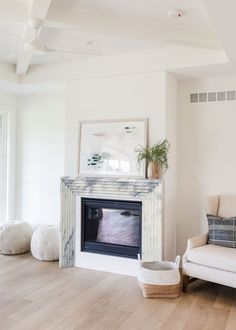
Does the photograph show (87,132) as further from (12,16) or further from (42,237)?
(12,16)

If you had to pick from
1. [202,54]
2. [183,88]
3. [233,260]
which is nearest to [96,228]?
[233,260]

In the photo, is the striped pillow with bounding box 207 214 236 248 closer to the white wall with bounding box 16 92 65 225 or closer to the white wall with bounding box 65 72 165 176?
the white wall with bounding box 65 72 165 176

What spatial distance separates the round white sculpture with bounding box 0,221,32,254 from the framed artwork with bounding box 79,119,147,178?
55.4 inches

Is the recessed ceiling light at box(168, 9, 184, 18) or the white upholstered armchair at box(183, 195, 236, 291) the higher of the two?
the recessed ceiling light at box(168, 9, 184, 18)

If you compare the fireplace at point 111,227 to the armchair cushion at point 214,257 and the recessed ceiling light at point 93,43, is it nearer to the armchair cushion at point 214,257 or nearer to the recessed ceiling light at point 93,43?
the armchair cushion at point 214,257

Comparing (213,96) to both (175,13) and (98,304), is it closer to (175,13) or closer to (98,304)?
(175,13)

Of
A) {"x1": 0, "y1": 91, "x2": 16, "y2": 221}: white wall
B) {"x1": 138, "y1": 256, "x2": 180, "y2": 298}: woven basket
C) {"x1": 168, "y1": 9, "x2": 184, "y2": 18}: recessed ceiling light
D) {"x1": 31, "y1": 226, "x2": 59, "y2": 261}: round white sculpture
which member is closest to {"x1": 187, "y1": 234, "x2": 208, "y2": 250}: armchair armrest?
{"x1": 138, "y1": 256, "x2": 180, "y2": 298}: woven basket

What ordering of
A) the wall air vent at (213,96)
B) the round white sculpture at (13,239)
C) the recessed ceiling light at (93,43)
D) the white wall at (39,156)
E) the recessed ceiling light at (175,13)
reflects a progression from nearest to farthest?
the recessed ceiling light at (175,13) → the recessed ceiling light at (93,43) → the wall air vent at (213,96) → the round white sculpture at (13,239) → the white wall at (39,156)

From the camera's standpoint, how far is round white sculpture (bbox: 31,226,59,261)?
4656 mm

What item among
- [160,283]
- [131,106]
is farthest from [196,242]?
[131,106]

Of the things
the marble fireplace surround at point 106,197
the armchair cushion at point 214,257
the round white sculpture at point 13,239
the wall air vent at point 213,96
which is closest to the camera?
the armchair cushion at point 214,257

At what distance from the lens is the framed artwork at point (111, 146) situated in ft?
13.9

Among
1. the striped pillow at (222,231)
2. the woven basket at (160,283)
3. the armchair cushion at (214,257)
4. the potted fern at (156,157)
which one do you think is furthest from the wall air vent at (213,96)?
Result: the woven basket at (160,283)

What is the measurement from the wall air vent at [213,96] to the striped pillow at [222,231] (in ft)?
5.00
